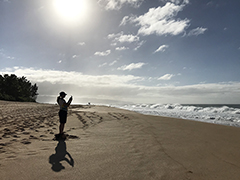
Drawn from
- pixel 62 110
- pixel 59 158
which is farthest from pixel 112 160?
pixel 62 110

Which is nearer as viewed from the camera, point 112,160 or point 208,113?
point 112,160

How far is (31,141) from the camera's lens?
5.13 meters

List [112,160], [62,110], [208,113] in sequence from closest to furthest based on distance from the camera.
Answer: [112,160] < [62,110] < [208,113]

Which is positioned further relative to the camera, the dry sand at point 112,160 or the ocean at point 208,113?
the ocean at point 208,113

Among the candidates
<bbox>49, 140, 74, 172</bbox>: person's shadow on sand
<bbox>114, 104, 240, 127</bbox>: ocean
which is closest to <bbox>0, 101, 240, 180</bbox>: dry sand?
<bbox>49, 140, 74, 172</bbox>: person's shadow on sand

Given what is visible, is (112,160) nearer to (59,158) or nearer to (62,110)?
(59,158)

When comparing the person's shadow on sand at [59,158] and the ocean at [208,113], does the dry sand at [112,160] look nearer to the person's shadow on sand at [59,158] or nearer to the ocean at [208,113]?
the person's shadow on sand at [59,158]

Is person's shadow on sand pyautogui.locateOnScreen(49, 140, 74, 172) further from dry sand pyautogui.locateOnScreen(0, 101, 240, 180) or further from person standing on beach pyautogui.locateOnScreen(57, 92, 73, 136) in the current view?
person standing on beach pyautogui.locateOnScreen(57, 92, 73, 136)

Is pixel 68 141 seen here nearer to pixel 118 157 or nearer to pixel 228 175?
pixel 118 157

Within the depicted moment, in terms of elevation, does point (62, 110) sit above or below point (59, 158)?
above

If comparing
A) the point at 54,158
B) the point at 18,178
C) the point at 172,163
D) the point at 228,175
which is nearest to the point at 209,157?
the point at 228,175

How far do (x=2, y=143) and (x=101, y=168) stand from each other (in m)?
3.72

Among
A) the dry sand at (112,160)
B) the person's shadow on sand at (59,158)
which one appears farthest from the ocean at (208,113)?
the person's shadow on sand at (59,158)

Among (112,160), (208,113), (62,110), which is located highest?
(62,110)
